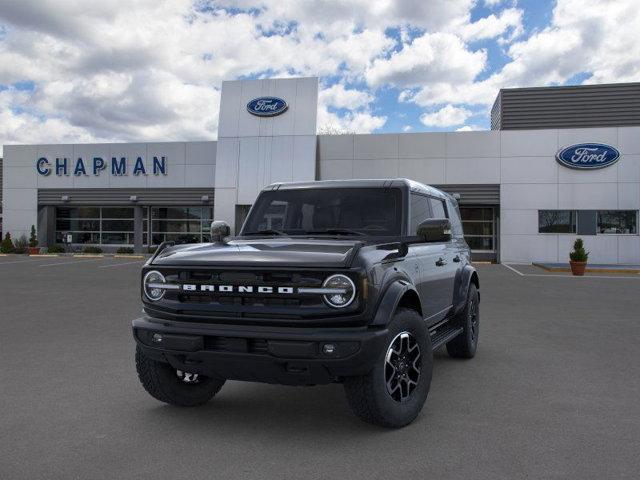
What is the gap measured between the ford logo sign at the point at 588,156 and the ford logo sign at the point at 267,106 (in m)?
12.8

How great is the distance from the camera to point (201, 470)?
340cm

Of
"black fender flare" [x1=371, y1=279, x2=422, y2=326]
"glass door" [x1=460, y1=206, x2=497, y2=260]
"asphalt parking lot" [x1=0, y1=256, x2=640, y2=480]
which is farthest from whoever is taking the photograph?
"glass door" [x1=460, y1=206, x2=497, y2=260]

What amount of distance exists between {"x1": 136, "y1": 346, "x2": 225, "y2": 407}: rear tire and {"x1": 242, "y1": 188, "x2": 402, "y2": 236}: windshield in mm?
1416

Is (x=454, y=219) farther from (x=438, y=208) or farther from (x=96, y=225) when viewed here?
(x=96, y=225)

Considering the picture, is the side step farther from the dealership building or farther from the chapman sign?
the chapman sign

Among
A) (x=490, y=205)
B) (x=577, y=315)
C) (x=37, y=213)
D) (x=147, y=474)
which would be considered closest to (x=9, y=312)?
(x=147, y=474)

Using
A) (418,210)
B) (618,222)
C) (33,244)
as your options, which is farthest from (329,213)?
(33,244)

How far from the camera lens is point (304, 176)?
2628cm

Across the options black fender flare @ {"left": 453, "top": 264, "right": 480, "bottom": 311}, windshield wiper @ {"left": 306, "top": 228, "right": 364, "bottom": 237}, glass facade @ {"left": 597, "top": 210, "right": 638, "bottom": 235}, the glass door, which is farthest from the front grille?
the glass door

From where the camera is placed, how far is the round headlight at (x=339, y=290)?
3.65 meters

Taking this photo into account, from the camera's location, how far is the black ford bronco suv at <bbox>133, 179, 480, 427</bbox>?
3.63 metres

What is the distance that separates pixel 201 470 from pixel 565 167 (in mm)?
25199

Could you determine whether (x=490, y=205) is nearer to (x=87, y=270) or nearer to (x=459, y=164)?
(x=459, y=164)

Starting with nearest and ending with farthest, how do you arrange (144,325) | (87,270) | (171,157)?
(144,325) < (87,270) < (171,157)
